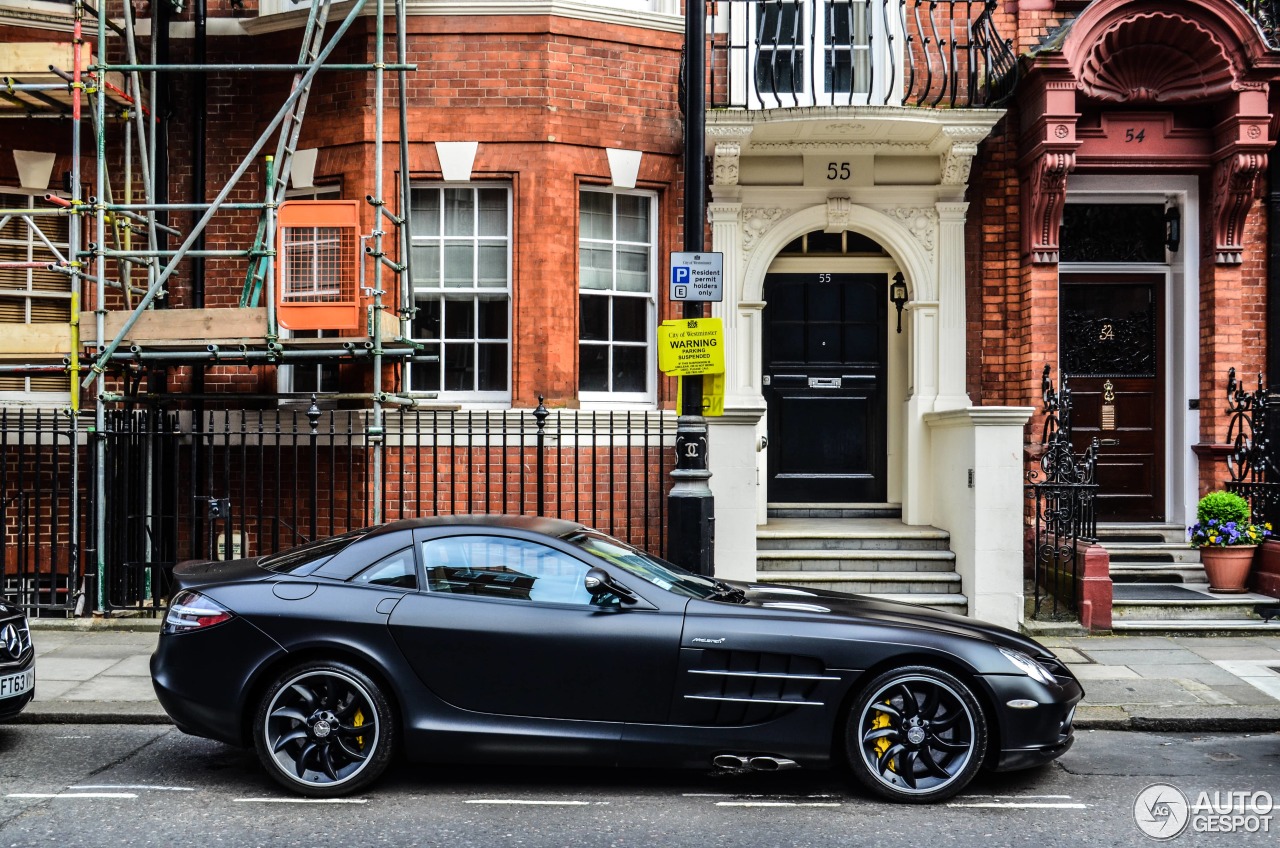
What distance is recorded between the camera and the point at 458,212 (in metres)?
11.2

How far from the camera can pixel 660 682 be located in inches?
224

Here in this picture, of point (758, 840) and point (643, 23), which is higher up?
point (643, 23)

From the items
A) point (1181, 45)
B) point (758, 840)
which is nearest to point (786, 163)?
point (1181, 45)

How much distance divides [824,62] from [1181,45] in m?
3.09

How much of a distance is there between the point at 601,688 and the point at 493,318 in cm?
604

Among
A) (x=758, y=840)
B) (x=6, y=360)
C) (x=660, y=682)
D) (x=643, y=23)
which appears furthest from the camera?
(x=643, y=23)

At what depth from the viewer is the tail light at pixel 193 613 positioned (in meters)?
5.85

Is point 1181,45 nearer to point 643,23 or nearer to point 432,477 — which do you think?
point 643,23

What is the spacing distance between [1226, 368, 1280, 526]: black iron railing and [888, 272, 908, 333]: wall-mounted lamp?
2.94 metres

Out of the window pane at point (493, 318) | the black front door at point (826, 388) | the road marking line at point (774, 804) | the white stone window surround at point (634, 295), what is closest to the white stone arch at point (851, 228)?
the black front door at point (826, 388)

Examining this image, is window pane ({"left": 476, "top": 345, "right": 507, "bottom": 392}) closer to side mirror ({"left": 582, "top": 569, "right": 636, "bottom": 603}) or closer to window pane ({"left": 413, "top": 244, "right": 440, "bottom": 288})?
window pane ({"left": 413, "top": 244, "right": 440, "bottom": 288})

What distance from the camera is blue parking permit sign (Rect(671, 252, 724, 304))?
26.8 ft

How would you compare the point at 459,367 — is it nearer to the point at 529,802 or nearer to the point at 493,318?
the point at 493,318

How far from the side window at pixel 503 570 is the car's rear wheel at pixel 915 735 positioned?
4.72 ft
